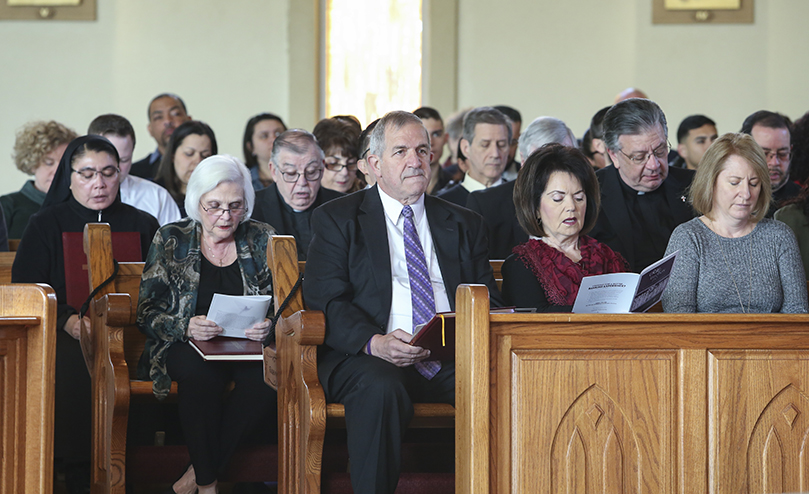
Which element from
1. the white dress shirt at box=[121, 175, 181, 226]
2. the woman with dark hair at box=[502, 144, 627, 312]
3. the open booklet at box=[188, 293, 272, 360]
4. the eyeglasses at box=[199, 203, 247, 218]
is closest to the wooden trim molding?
the white dress shirt at box=[121, 175, 181, 226]

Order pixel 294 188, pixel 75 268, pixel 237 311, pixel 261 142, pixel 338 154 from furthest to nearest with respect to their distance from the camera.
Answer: pixel 261 142, pixel 338 154, pixel 294 188, pixel 75 268, pixel 237 311

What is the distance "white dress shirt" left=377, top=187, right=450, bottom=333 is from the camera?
3.27 metres

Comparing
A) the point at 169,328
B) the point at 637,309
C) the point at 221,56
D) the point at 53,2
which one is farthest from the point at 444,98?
the point at 637,309

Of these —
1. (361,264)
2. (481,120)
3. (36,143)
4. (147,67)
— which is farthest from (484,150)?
(147,67)

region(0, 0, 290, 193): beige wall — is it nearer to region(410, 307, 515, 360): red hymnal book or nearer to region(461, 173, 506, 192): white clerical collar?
region(461, 173, 506, 192): white clerical collar

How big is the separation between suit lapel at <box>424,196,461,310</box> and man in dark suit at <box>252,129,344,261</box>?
3.80 ft

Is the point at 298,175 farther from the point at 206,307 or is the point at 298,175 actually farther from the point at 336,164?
the point at 206,307

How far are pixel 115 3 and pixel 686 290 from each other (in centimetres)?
644

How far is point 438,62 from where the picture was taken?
814cm

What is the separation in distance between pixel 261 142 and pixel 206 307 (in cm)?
261

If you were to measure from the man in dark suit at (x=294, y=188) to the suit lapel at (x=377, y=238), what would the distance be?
3.66 ft

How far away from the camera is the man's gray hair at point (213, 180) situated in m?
3.73

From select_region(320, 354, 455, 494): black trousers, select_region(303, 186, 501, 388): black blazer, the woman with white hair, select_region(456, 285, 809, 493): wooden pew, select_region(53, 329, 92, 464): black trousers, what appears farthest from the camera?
select_region(53, 329, 92, 464): black trousers

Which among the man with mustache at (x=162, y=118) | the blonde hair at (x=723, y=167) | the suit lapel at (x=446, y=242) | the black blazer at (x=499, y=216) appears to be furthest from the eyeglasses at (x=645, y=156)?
the man with mustache at (x=162, y=118)
